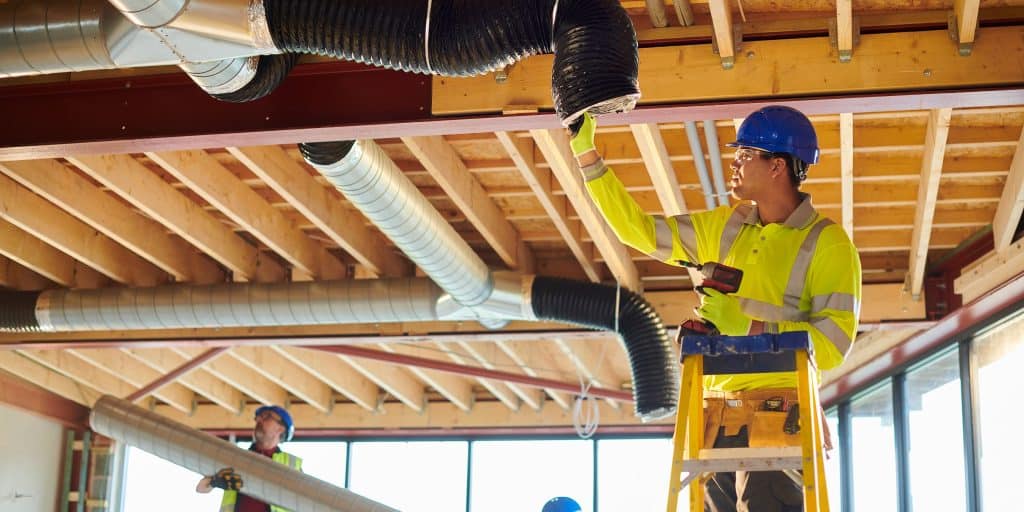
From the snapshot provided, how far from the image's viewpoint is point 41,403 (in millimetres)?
11461

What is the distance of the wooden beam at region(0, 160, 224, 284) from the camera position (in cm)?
682

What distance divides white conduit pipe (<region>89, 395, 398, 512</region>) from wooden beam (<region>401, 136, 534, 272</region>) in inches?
72.0

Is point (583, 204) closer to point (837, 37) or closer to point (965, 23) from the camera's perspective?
point (837, 37)

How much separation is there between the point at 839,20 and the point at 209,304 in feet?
15.4

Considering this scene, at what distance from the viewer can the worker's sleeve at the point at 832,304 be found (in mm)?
3193

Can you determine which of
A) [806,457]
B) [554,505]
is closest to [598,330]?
[554,505]

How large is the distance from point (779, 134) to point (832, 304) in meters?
0.52

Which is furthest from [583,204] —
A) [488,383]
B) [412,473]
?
[412,473]

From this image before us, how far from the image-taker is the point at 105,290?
8172mm

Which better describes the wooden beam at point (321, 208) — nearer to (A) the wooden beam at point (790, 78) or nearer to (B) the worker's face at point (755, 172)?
(A) the wooden beam at point (790, 78)

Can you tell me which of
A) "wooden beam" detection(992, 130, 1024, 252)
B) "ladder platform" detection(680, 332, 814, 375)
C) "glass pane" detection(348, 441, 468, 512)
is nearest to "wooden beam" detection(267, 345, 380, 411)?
"glass pane" detection(348, 441, 468, 512)

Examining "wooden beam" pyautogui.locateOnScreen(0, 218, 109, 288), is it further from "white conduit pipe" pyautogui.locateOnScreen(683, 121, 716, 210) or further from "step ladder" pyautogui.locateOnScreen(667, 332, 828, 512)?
"step ladder" pyautogui.locateOnScreen(667, 332, 828, 512)

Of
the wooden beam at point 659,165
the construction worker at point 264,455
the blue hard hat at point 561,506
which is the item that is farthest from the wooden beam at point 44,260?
the wooden beam at point 659,165

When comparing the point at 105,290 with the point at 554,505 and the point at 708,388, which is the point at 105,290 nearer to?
the point at 554,505
